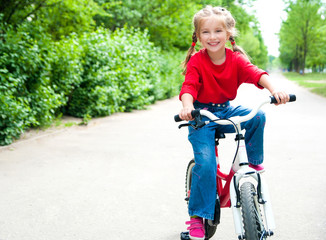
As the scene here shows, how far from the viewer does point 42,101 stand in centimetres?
762

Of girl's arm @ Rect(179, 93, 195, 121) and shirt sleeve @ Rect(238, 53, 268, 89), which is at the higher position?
shirt sleeve @ Rect(238, 53, 268, 89)

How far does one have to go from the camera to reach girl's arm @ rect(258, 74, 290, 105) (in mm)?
2426

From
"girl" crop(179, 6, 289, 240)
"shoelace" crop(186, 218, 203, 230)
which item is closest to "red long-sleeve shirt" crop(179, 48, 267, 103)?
"girl" crop(179, 6, 289, 240)

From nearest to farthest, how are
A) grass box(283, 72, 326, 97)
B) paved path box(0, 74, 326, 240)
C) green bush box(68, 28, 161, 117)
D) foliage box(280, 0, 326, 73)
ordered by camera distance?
paved path box(0, 74, 326, 240) → green bush box(68, 28, 161, 117) → grass box(283, 72, 326, 97) → foliage box(280, 0, 326, 73)

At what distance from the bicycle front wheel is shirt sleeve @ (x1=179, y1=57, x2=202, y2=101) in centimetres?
80

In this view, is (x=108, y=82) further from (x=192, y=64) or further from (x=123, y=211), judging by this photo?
(x=192, y=64)

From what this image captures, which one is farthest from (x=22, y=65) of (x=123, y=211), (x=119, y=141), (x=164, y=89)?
(x=164, y=89)

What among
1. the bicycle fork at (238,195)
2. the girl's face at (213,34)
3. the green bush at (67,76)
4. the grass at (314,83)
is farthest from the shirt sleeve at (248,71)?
the grass at (314,83)

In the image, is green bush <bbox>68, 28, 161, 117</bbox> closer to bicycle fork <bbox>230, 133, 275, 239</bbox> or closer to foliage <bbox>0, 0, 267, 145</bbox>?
foliage <bbox>0, 0, 267, 145</bbox>

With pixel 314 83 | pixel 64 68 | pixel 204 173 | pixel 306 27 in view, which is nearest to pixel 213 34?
pixel 204 173

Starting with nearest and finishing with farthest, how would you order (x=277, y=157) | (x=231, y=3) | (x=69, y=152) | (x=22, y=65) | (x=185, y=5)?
(x=277, y=157)
(x=69, y=152)
(x=22, y=65)
(x=185, y=5)
(x=231, y=3)

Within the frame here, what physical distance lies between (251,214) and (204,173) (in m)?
0.48

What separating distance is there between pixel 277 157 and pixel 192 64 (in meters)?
3.51

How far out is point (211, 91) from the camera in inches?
112
